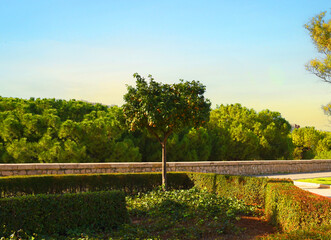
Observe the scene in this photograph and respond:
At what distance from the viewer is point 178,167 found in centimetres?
1588

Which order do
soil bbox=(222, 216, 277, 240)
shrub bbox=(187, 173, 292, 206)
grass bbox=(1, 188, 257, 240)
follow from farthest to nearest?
shrub bbox=(187, 173, 292, 206)
grass bbox=(1, 188, 257, 240)
soil bbox=(222, 216, 277, 240)

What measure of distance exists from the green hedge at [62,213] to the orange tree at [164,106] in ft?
11.8

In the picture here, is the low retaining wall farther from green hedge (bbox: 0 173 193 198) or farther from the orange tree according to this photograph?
the orange tree

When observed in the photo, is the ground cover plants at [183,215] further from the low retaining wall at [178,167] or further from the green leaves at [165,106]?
the low retaining wall at [178,167]

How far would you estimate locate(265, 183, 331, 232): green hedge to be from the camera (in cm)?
702

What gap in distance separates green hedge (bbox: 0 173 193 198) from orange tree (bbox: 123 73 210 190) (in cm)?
79

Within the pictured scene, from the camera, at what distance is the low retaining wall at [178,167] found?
43.1 feet

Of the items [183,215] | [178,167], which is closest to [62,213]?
[183,215]

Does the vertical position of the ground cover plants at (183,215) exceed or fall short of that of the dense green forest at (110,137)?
it falls short

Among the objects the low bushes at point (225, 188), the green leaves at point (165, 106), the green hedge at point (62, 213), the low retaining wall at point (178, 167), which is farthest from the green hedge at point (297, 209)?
the low retaining wall at point (178, 167)

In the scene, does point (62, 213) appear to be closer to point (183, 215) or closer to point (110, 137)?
point (183, 215)

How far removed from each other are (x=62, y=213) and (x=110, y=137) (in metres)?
16.4

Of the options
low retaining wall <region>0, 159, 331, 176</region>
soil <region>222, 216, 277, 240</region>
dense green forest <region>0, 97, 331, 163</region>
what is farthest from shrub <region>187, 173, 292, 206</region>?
dense green forest <region>0, 97, 331, 163</region>

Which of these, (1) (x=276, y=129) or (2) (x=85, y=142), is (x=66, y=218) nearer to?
(2) (x=85, y=142)
